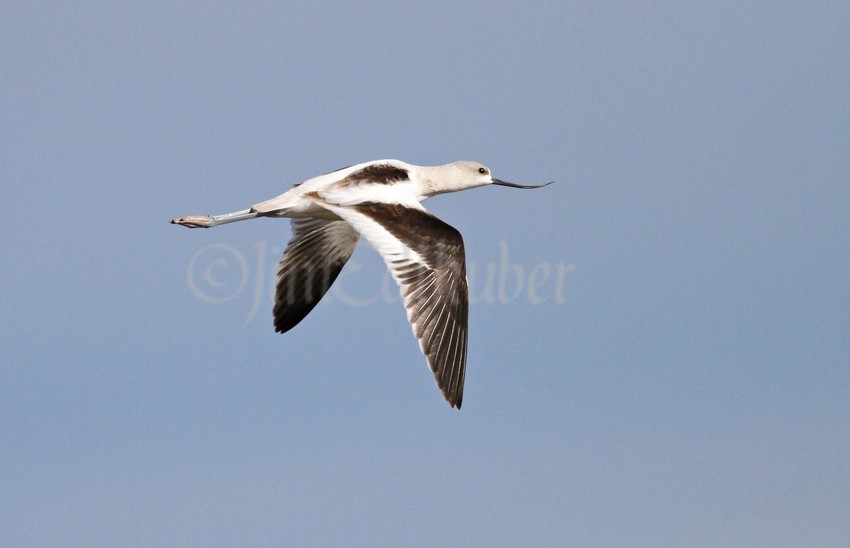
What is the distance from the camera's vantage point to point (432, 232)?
563 inches

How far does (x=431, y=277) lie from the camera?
14.0 metres

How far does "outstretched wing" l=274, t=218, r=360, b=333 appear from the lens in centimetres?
1766

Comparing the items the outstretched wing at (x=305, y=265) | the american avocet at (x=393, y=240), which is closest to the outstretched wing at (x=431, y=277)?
the american avocet at (x=393, y=240)

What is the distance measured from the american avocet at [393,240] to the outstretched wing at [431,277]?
0.04 ft

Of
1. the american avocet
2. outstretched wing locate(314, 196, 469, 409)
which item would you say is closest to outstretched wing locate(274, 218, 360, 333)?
the american avocet

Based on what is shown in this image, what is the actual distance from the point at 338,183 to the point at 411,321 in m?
2.66

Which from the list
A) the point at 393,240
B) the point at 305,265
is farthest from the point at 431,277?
the point at 305,265

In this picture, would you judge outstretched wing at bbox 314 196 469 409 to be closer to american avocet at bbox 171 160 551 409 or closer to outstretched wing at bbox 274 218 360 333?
american avocet at bbox 171 160 551 409

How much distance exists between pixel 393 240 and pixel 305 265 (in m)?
3.69

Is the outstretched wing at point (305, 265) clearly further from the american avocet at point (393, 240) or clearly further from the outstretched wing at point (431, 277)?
the outstretched wing at point (431, 277)

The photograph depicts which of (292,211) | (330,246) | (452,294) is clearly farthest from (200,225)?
(452,294)

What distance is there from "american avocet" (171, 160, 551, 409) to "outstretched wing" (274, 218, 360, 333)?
0.05 ft

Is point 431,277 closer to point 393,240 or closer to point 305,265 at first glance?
point 393,240

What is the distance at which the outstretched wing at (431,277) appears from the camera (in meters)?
13.6
